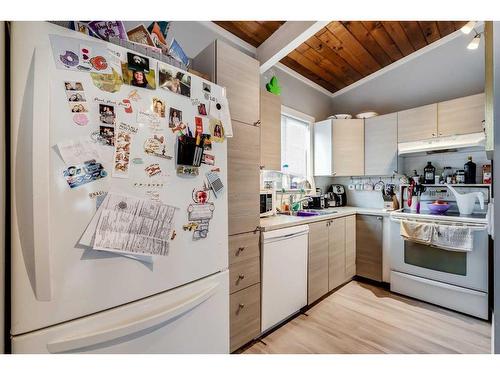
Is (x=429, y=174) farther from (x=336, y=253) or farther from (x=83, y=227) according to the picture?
(x=83, y=227)

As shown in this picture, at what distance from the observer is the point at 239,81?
158 centimetres

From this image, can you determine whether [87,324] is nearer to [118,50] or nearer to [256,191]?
[118,50]

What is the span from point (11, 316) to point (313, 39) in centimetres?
293

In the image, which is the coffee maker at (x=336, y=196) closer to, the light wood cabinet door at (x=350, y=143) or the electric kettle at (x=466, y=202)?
the light wood cabinet door at (x=350, y=143)

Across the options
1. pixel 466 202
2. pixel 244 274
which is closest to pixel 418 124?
pixel 466 202

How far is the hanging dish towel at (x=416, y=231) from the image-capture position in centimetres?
214

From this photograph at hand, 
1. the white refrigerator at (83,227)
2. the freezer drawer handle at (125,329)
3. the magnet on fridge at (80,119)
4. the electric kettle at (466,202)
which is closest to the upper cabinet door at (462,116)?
the electric kettle at (466,202)

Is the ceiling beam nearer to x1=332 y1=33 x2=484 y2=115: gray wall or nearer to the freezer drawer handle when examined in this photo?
x1=332 y1=33 x2=484 y2=115: gray wall

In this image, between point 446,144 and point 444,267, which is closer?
point 444,267

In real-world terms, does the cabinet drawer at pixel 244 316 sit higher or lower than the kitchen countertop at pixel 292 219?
lower

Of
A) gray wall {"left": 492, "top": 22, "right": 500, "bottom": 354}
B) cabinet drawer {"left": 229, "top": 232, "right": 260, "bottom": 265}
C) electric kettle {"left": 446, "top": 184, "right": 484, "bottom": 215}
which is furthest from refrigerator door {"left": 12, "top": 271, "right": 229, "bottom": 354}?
electric kettle {"left": 446, "top": 184, "right": 484, "bottom": 215}

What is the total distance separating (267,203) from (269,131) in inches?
27.6

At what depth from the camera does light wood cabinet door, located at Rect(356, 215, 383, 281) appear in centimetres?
260

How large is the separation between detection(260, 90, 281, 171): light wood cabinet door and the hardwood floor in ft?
4.69
